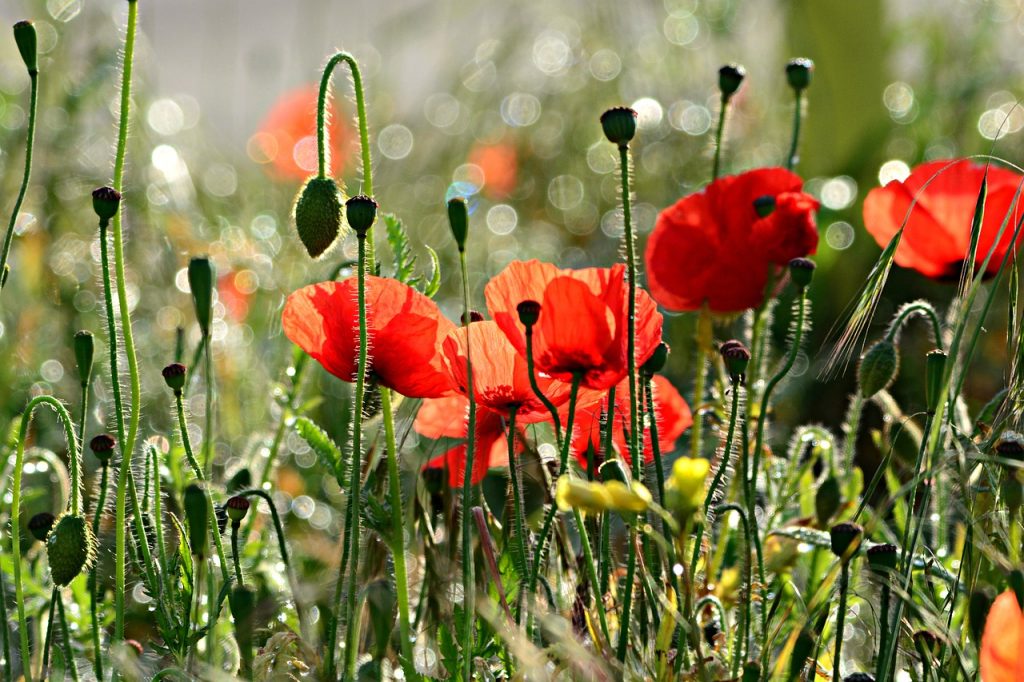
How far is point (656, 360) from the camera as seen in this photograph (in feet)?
3.08

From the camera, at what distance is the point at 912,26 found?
2.69 meters

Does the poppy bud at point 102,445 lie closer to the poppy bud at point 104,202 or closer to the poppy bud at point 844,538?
the poppy bud at point 104,202

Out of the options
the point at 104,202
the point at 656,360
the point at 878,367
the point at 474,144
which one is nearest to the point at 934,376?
the point at 878,367

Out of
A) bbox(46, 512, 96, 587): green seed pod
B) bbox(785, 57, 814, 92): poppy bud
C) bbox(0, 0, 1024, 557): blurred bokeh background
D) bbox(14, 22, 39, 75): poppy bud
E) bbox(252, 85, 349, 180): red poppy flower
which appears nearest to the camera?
bbox(46, 512, 96, 587): green seed pod

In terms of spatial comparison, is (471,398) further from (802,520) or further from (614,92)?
(614,92)

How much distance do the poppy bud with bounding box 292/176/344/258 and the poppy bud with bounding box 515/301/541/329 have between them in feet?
0.59

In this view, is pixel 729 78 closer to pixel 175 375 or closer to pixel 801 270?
pixel 801 270

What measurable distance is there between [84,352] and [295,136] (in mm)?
2048

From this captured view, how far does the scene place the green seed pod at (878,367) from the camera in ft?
3.10

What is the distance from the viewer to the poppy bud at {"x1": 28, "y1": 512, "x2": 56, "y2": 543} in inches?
36.2

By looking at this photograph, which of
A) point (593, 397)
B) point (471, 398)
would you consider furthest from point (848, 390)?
point (471, 398)

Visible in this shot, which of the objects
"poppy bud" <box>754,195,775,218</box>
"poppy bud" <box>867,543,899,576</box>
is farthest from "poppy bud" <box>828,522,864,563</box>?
"poppy bud" <box>754,195,775,218</box>

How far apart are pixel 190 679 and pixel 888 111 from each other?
2.19 metres

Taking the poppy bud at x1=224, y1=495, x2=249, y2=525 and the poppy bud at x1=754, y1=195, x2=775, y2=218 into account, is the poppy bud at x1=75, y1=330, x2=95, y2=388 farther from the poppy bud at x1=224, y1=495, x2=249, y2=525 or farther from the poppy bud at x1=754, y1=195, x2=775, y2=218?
the poppy bud at x1=754, y1=195, x2=775, y2=218
